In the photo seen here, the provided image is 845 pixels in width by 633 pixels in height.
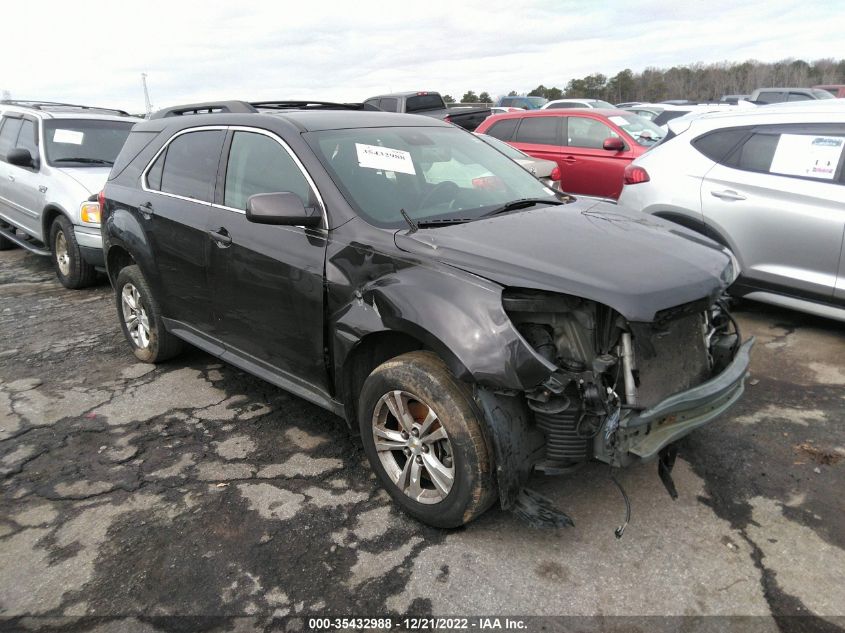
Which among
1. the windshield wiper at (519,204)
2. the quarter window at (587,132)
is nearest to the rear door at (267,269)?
the windshield wiper at (519,204)

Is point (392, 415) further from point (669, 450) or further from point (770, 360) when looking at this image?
point (770, 360)

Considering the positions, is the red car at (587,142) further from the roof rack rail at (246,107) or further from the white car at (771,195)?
the roof rack rail at (246,107)

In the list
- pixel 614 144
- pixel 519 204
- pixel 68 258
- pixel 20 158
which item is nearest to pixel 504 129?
pixel 614 144

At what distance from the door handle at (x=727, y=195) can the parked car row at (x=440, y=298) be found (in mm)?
1961

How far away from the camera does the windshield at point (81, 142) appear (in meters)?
7.52

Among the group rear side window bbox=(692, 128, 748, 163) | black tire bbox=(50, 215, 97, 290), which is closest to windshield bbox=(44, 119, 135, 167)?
black tire bbox=(50, 215, 97, 290)

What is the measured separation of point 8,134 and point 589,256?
8.65 meters

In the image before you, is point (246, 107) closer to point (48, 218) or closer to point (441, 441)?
point (441, 441)

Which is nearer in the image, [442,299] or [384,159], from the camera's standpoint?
[442,299]

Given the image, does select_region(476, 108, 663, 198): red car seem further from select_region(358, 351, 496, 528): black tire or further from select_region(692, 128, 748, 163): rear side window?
select_region(358, 351, 496, 528): black tire

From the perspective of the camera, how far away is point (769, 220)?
4.89m

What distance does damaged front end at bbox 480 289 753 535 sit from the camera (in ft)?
8.21

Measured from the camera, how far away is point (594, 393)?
2475 millimetres

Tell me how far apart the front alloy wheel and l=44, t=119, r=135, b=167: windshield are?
6.22 m
